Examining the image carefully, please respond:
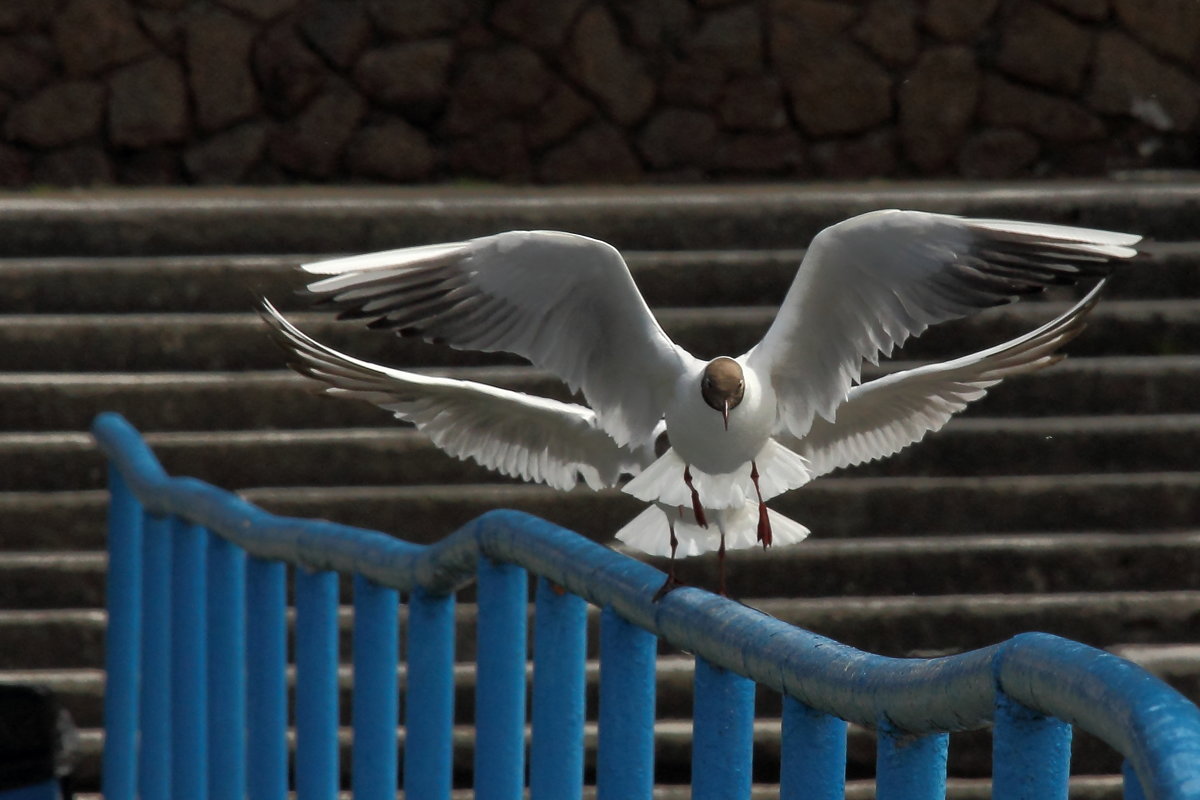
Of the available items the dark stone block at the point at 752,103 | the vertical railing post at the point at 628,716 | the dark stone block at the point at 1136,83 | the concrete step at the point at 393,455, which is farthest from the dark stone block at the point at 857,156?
the vertical railing post at the point at 628,716

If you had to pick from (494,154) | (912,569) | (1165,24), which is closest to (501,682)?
(912,569)

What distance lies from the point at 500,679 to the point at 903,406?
5.20ft

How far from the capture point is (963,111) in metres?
6.37

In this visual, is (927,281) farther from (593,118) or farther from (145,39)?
(145,39)

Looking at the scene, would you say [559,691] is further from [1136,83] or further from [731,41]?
[1136,83]

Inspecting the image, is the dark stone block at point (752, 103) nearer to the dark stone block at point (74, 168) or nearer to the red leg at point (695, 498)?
the dark stone block at point (74, 168)

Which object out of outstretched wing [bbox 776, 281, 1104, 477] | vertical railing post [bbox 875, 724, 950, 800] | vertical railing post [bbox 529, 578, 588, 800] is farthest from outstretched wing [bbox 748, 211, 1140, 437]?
vertical railing post [bbox 875, 724, 950, 800]

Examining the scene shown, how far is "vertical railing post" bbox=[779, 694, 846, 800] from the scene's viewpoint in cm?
108

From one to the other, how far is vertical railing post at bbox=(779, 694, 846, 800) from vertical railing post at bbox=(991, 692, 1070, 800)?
0.27 metres

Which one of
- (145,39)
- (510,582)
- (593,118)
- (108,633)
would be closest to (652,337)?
(510,582)

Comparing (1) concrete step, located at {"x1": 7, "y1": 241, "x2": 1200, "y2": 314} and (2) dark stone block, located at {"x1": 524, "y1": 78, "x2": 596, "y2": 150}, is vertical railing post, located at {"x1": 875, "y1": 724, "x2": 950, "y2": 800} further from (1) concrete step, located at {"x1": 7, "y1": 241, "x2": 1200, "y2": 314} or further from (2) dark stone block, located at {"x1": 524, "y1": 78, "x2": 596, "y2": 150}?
(2) dark stone block, located at {"x1": 524, "y1": 78, "x2": 596, "y2": 150}

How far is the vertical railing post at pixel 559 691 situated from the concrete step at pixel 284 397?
107 inches

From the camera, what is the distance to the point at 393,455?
13.8 ft

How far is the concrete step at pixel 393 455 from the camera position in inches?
165
